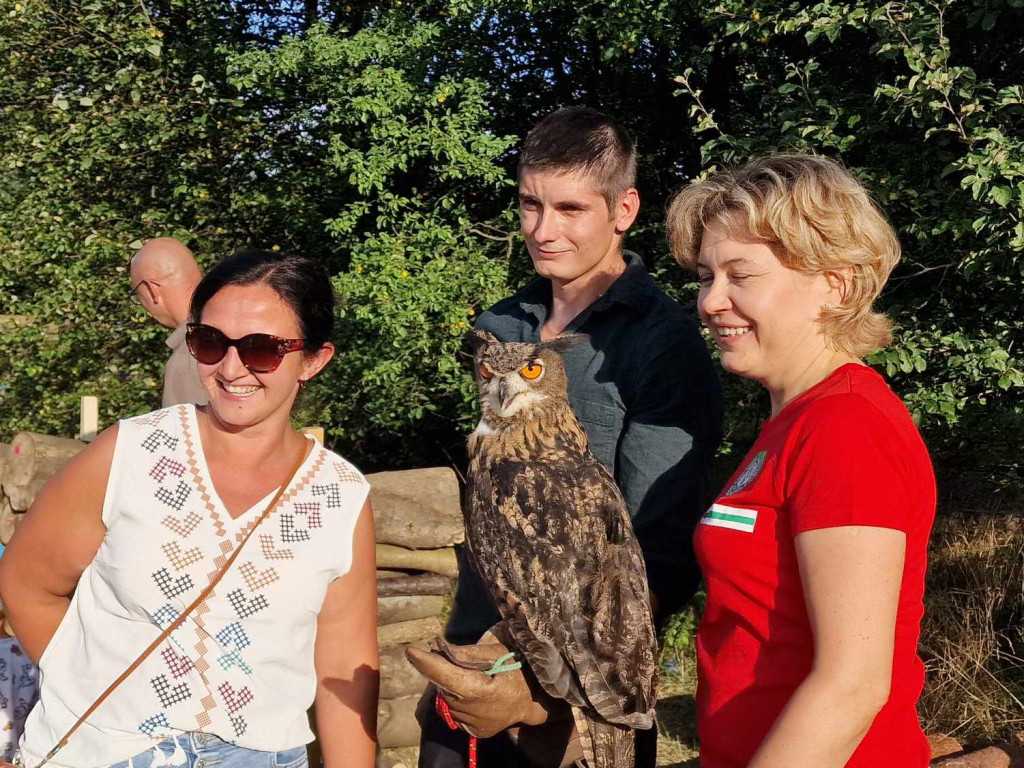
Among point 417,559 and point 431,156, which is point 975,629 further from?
point 431,156

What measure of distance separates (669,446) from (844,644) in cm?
71

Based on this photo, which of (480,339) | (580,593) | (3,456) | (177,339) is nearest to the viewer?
(580,593)

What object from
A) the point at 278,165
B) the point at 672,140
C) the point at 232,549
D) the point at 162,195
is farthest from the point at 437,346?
the point at 232,549

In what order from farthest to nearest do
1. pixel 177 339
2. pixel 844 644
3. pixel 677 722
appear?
pixel 677 722 → pixel 177 339 → pixel 844 644

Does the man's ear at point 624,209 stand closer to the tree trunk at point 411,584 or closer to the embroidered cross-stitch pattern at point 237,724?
the embroidered cross-stitch pattern at point 237,724

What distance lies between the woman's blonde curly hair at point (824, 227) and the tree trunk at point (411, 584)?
412 centimetres

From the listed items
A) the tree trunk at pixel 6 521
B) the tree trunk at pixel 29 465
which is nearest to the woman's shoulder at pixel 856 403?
the tree trunk at pixel 29 465

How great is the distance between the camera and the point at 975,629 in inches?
201

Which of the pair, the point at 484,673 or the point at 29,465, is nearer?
the point at 484,673

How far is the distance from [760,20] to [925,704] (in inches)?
151

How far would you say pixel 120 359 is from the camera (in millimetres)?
9875

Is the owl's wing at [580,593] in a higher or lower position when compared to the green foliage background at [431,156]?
lower

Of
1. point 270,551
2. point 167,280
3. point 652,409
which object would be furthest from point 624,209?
point 167,280

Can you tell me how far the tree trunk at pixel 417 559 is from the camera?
17.9 feet
